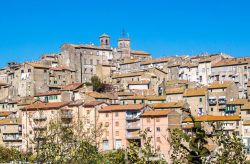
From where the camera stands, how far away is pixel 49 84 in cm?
8619

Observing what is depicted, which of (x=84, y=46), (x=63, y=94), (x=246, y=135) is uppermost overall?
(x=84, y=46)

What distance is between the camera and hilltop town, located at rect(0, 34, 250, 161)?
206 ft

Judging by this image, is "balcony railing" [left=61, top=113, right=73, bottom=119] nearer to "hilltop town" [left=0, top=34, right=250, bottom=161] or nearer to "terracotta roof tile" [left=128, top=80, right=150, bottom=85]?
"hilltop town" [left=0, top=34, right=250, bottom=161]

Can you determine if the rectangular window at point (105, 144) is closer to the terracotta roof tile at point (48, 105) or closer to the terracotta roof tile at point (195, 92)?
the terracotta roof tile at point (48, 105)

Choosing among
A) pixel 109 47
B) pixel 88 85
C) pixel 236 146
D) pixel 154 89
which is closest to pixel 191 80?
pixel 154 89

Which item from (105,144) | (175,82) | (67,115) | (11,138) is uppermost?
(175,82)

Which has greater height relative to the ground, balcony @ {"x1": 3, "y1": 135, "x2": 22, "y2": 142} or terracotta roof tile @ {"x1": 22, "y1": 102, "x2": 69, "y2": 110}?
terracotta roof tile @ {"x1": 22, "y1": 102, "x2": 69, "y2": 110}

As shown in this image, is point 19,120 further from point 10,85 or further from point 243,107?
point 243,107

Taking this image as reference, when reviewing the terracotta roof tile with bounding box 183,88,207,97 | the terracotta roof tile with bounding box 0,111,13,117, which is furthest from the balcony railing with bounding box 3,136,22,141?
the terracotta roof tile with bounding box 183,88,207,97

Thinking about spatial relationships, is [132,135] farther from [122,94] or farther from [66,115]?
→ [122,94]

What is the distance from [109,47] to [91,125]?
46.9m

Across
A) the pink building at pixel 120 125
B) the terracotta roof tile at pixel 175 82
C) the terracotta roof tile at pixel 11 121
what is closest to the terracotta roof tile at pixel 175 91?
the terracotta roof tile at pixel 175 82

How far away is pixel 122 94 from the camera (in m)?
77.2

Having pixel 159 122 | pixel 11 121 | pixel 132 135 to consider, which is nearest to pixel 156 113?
pixel 159 122
